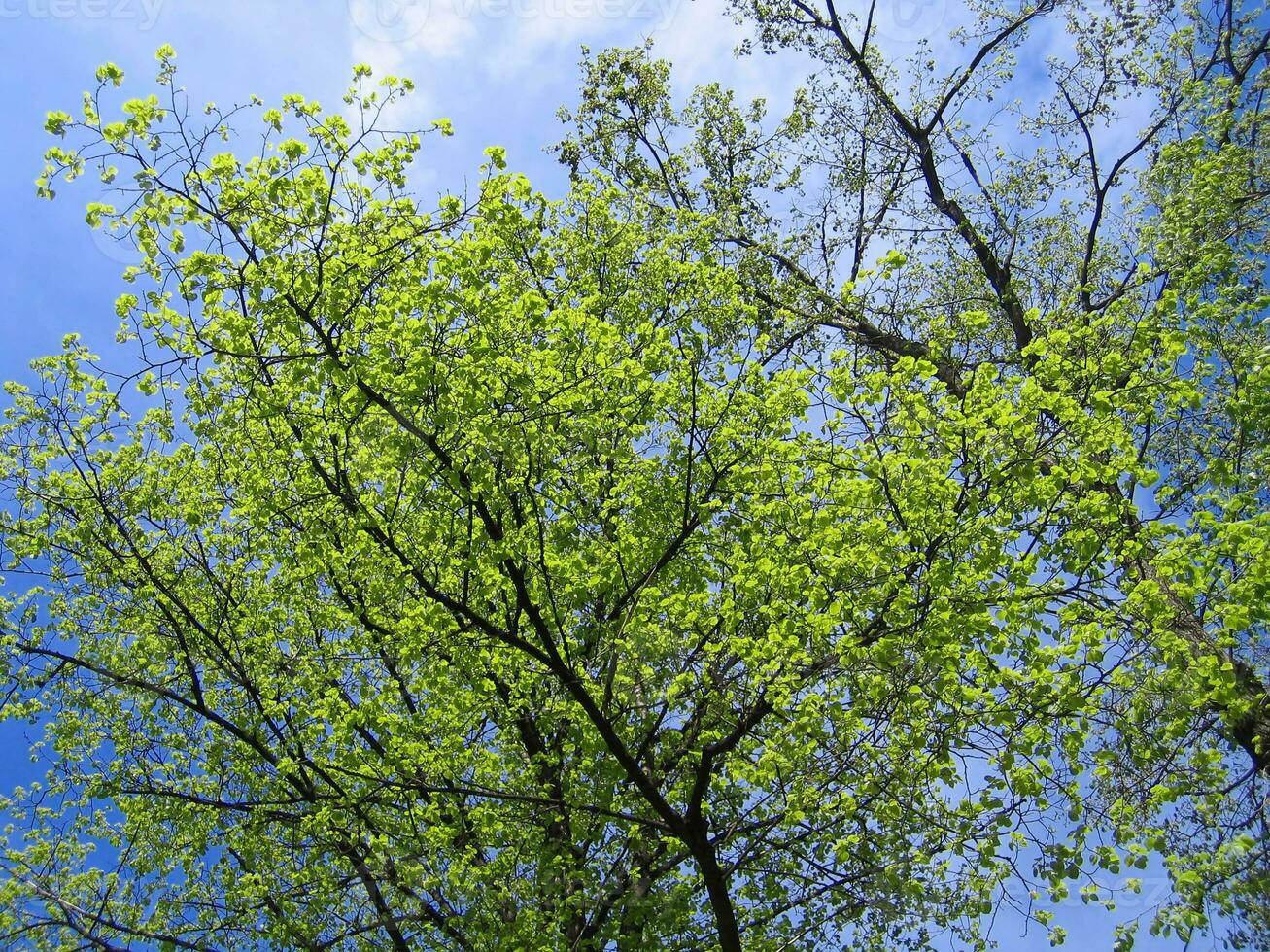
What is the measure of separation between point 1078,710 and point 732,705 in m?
3.71

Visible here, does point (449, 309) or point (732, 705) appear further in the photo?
point (732, 705)

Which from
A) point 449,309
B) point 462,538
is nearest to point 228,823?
point 462,538

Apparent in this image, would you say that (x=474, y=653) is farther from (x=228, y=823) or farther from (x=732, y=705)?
(x=228, y=823)

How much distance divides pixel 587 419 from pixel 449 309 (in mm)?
1807

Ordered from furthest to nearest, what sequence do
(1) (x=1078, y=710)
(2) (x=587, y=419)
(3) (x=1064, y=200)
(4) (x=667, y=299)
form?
(3) (x=1064, y=200) < (4) (x=667, y=299) < (2) (x=587, y=419) < (1) (x=1078, y=710)

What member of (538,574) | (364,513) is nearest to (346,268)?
(364,513)

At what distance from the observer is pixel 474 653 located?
11.0 meters

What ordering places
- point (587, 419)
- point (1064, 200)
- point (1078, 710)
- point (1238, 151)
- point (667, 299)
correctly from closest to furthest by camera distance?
point (1078, 710)
point (587, 419)
point (1238, 151)
point (667, 299)
point (1064, 200)

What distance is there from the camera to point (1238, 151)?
12680 mm

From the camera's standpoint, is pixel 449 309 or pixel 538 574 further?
pixel 538 574

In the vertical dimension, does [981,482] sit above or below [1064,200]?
below

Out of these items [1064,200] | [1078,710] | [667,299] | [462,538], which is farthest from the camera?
[1064,200]

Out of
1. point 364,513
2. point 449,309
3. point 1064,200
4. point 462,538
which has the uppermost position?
point 1064,200

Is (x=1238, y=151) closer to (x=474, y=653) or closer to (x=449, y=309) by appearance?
(x=449, y=309)
